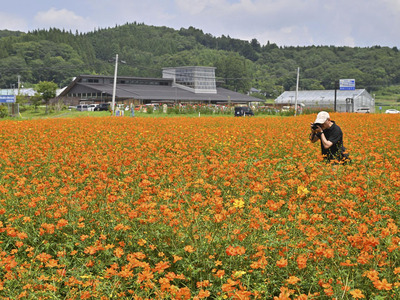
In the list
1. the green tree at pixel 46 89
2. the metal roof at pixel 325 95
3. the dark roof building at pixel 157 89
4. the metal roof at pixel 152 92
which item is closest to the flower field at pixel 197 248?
the dark roof building at pixel 157 89

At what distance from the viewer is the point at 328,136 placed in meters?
8.30

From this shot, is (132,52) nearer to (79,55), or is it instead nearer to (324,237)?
(79,55)

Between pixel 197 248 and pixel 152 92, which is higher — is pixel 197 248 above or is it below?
below

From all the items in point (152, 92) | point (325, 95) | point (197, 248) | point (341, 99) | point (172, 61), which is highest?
point (172, 61)

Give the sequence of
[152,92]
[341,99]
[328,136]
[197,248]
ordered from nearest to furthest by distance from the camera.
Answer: [197,248] < [328,136] < [152,92] < [341,99]

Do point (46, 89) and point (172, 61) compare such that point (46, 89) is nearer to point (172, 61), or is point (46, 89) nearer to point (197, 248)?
point (197, 248)

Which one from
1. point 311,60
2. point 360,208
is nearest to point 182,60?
point 311,60

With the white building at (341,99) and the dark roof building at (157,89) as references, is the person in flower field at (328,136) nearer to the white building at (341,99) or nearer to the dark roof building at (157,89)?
the dark roof building at (157,89)

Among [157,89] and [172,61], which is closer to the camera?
[157,89]

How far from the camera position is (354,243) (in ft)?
11.7

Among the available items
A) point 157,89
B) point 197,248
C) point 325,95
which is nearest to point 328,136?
point 197,248

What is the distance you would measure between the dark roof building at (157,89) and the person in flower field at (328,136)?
47.7 m

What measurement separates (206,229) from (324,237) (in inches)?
45.9

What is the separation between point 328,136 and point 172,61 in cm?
11128
